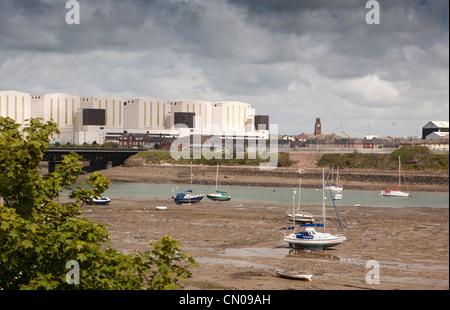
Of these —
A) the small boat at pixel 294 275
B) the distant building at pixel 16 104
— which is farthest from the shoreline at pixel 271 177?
the distant building at pixel 16 104

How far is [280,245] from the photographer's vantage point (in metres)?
32.2

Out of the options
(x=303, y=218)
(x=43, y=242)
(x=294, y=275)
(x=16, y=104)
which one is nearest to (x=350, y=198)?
(x=303, y=218)

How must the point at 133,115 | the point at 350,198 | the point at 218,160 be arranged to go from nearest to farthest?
the point at 350,198
the point at 218,160
the point at 133,115

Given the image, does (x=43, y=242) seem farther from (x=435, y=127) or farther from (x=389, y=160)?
(x=435, y=127)

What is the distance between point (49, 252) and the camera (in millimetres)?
7617

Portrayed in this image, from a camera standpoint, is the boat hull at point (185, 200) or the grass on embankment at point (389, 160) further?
the grass on embankment at point (389, 160)

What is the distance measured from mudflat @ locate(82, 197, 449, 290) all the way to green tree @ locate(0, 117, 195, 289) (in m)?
13.9

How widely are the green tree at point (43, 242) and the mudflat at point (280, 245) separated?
13914 mm

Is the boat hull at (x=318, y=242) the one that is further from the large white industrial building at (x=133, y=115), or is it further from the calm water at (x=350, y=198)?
the large white industrial building at (x=133, y=115)

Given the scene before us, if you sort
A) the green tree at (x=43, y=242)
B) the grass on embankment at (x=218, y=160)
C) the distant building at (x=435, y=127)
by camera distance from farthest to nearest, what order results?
the distant building at (x=435, y=127), the grass on embankment at (x=218, y=160), the green tree at (x=43, y=242)

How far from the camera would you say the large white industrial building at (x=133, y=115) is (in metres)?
176

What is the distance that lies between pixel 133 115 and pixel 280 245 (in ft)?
517

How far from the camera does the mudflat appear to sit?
2289 cm

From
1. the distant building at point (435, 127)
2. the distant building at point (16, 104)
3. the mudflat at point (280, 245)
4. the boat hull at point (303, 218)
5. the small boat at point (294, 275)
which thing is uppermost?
the distant building at point (16, 104)
